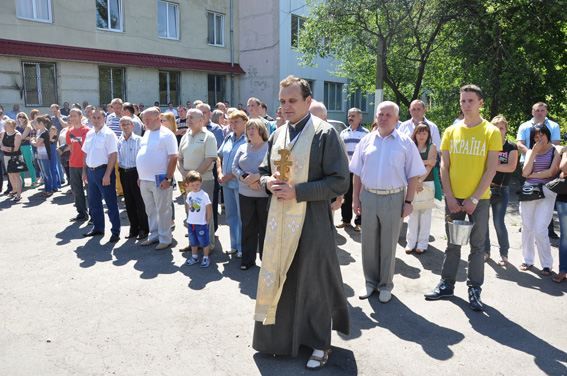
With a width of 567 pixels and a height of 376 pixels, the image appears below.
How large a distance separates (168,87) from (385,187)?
20.2 meters

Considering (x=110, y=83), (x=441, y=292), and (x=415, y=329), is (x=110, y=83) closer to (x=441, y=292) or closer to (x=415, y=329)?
(x=441, y=292)

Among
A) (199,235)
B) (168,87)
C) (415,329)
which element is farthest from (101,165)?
(168,87)

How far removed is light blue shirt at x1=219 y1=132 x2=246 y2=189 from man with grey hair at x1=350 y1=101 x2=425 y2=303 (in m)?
1.81

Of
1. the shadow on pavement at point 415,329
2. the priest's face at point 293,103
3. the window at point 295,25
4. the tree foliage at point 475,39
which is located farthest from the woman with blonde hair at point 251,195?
the window at point 295,25

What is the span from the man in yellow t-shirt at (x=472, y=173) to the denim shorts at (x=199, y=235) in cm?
285

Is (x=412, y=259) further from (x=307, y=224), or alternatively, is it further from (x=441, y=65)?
(x=441, y=65)

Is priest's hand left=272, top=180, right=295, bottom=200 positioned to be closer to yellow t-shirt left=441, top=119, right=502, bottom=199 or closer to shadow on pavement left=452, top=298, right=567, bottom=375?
yellow t-shirt left=441, top=119, right=502, bottom=199

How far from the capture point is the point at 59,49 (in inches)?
729

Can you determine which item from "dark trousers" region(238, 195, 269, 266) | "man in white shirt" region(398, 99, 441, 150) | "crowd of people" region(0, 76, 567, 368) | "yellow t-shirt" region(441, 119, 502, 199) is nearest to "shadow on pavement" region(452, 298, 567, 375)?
"crowd of people" region(0, 76, 567, 368)

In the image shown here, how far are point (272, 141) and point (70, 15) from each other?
18.7 metres

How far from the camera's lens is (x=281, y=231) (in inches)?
140

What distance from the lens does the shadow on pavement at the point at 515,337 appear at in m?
3.71

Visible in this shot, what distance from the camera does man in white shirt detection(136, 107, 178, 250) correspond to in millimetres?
6480

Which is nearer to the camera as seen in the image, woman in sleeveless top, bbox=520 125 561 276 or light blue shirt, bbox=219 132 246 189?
woman in sleeveless top, bbox=520 125 561 276
